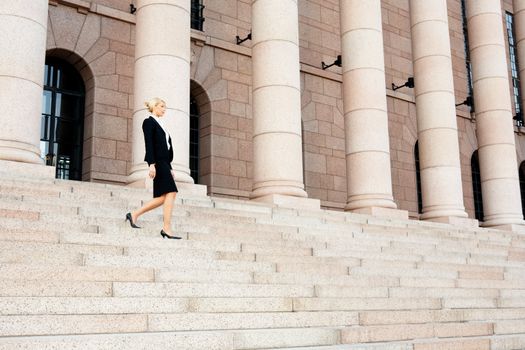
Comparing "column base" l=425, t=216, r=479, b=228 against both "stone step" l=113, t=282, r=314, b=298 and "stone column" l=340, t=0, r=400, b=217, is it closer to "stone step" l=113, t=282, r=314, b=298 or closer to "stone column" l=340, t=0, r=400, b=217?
"stone column" l=340, t=0, r=400, b=217

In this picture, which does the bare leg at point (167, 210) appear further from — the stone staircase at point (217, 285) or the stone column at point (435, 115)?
the stone column at point (435, 115)

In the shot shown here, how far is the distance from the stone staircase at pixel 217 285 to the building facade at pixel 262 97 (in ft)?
13.7

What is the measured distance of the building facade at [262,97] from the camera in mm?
18016

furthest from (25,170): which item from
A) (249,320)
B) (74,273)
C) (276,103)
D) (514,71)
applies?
(514,71)

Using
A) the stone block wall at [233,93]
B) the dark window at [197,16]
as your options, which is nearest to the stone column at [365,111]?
the stone block wall at [233,93]

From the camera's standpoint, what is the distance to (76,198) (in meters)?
13.6

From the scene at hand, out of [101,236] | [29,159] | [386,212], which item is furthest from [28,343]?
[386,212]

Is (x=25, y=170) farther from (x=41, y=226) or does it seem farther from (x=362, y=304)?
(x=362, y=304)

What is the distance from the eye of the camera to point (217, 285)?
921cm

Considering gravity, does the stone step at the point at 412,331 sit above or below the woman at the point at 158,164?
below

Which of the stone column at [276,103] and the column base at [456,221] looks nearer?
the stone column at [276,103]

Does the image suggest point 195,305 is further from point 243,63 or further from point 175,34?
point 243,63

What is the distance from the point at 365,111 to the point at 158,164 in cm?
1270

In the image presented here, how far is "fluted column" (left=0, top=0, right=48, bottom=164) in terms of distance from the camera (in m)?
14.9
